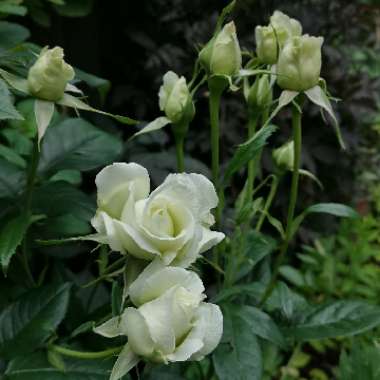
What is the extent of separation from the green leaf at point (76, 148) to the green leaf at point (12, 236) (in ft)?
0.64

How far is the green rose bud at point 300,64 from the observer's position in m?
0.76

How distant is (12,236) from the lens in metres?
0.83

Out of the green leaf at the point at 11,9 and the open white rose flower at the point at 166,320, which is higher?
the open white rose flower at the point at 166,320

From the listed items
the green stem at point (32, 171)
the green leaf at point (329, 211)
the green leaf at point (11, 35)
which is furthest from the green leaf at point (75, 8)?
the green leaf at point (329, 211)

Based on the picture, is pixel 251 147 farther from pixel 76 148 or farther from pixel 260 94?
pixel 76 148

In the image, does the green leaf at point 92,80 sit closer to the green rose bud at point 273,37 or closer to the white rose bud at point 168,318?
the green rose bud at point 273,37

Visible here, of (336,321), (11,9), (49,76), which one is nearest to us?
(49,76)

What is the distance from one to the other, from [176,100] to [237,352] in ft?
1.06


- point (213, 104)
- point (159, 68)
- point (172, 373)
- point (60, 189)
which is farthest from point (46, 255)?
point (159, 68)

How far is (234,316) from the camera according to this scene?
882 millimetres

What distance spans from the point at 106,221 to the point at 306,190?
151cm

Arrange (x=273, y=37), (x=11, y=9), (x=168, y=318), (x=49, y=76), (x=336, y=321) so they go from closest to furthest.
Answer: (x=168, y=318), (x=49, y=76), (x=273, y=37), (x=336, y=321), (x=11, y=9)

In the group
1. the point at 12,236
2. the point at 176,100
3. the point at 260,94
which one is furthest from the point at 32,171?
the point at 260,94

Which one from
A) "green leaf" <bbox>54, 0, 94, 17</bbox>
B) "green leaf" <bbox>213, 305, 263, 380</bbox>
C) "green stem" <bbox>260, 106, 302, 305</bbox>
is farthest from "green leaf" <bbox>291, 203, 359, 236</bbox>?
"green leaf" <bbox>54, 0, 94, 17</bbox>
